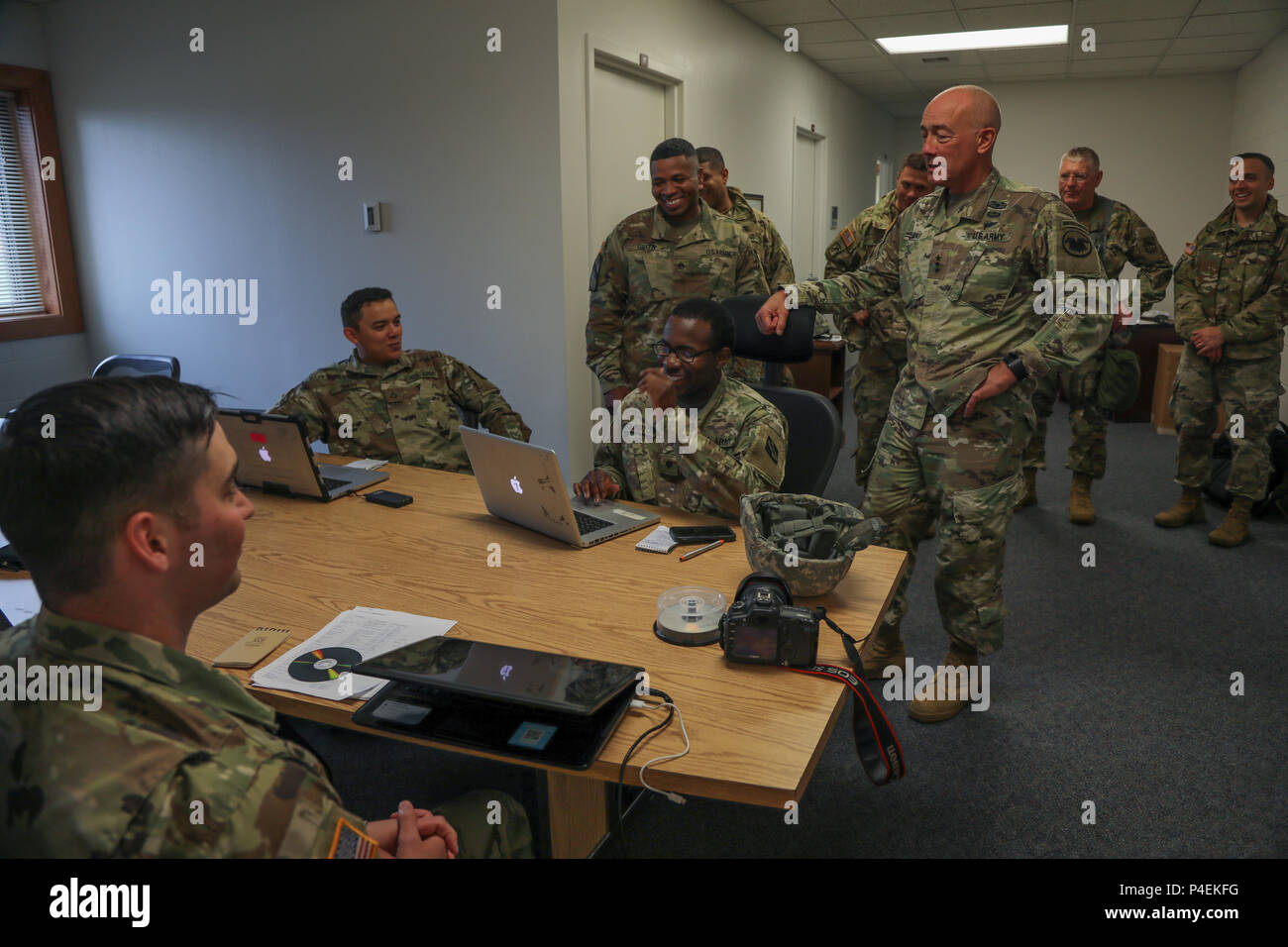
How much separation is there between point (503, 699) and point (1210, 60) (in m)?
7.87

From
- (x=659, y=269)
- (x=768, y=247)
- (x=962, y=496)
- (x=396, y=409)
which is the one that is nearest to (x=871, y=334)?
(x=768, y=247)

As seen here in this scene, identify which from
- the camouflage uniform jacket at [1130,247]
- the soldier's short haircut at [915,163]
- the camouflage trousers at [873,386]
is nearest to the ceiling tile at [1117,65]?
the camouflage uniform jacket at [1130,247]

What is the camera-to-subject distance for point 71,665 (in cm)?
79

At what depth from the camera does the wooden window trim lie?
15.9 feet

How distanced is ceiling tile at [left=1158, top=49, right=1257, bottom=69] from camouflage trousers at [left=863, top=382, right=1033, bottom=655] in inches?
235

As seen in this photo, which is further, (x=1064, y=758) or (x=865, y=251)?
(x=865, y=251)

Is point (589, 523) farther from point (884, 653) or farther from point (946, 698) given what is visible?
point (946, 698)

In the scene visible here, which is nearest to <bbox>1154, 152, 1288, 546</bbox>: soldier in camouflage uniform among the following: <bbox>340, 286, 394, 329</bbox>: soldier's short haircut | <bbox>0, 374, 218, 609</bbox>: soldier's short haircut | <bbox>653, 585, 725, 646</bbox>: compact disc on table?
<bbox>653, 585, 725, 646</bbox>: compact disc on table

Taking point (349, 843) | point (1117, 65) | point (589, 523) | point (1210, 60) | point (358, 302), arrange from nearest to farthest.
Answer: point (349, 843), point (589, 523), point (358, 302), point (1210, 60), point (1117, 65)

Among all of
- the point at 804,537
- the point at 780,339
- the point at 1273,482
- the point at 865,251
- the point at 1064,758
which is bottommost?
the point at 1064,758

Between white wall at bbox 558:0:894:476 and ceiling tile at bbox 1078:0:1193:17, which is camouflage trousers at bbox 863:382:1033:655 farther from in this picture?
ceiling tile at bbox 1078:0:1193:17

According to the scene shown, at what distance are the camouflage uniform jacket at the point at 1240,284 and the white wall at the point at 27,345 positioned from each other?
18.7 feet

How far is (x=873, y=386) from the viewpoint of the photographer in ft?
13.0
